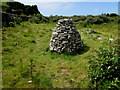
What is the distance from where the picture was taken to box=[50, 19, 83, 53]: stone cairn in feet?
44.5

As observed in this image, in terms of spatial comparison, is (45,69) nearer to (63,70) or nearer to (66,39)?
(63,70)

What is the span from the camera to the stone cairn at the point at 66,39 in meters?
13.6

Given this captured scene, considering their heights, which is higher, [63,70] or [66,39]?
[66,39]

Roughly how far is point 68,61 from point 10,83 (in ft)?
17.4

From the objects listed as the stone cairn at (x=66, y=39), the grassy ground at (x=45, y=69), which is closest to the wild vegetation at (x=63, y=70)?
the grassy ground at (x=45, y=69)

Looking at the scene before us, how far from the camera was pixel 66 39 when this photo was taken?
13.7 m

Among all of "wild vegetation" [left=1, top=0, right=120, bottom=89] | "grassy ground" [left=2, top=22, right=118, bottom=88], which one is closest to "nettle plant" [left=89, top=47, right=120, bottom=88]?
"wild vegetation" [left=1, top=0, right=120, bottom=89]

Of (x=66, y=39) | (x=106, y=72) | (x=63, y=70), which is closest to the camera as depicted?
(x=106, y=72)

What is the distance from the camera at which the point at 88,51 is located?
1395 cm

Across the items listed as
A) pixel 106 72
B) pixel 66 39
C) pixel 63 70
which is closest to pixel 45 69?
pixel 63 70

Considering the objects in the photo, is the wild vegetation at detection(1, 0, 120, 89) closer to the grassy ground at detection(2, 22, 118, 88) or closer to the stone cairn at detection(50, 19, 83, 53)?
the grassy ground at detection(2, 22, 118, 88)

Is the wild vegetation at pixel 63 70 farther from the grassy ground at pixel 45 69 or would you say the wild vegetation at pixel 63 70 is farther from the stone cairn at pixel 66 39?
the stone cairn at pixel 66 39

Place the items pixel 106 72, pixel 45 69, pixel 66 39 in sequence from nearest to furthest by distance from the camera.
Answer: pixel 106 72
pixel 45 69
pixel 66 39

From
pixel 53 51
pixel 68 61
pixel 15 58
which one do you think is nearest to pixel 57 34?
pixel 53 51
